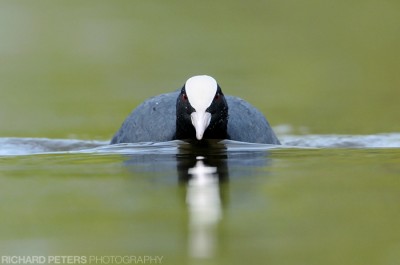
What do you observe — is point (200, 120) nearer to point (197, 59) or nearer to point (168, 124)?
point (168, 124)

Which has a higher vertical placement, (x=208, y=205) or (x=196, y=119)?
(x=196, y=119)

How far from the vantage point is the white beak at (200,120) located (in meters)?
8.39

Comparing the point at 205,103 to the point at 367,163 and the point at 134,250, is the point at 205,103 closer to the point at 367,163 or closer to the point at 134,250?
the point at 367,163

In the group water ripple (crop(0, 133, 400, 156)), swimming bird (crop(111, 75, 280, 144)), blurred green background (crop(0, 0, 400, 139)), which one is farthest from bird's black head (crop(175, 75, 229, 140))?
blurred green background (crop(0, 0, 400, 139))

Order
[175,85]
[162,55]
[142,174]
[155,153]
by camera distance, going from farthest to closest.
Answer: [162,55], [175,85], [155,153], [142,174]

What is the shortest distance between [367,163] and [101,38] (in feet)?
29.4

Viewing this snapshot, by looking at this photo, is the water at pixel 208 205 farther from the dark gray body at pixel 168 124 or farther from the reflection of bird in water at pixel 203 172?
the dark gray body at pixel 168 124

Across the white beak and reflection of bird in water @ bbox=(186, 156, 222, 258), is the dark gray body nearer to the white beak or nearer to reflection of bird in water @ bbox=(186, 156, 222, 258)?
the white beak

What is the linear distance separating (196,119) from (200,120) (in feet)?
0.13

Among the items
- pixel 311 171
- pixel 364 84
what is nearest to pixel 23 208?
pixel 311 171

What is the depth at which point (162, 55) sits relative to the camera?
49.6 ft

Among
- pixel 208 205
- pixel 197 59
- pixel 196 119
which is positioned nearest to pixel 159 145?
pixel 196 119

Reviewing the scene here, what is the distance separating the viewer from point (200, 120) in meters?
8.48

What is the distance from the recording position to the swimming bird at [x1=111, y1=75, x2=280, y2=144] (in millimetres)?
8594
